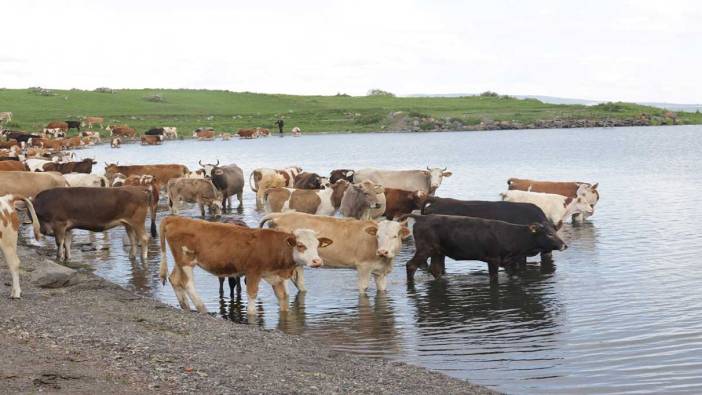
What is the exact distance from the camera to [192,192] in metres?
25.6

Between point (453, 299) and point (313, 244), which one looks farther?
→ point (453, 299)

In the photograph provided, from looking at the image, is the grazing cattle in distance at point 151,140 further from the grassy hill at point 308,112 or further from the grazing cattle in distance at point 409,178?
the grazing cattle in distance at point 409,178

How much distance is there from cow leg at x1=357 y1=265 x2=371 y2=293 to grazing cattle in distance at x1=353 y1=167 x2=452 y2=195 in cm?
1104

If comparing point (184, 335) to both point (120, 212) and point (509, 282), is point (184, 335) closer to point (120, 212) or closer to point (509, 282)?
point (509, 282)

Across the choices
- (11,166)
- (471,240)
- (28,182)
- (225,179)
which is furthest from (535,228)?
(11,166)

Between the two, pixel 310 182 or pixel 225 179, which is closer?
pixel 310 182

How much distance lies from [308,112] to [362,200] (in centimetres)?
8612

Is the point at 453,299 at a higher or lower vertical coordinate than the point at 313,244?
lower

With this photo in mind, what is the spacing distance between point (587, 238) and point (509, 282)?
5.86m

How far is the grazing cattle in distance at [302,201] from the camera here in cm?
2117

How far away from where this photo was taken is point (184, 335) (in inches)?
415

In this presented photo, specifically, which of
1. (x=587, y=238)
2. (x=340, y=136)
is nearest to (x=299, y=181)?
(x=587, y=238)

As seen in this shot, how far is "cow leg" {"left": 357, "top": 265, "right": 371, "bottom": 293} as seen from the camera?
14836mm

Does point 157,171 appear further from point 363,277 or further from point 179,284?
point 179,284
